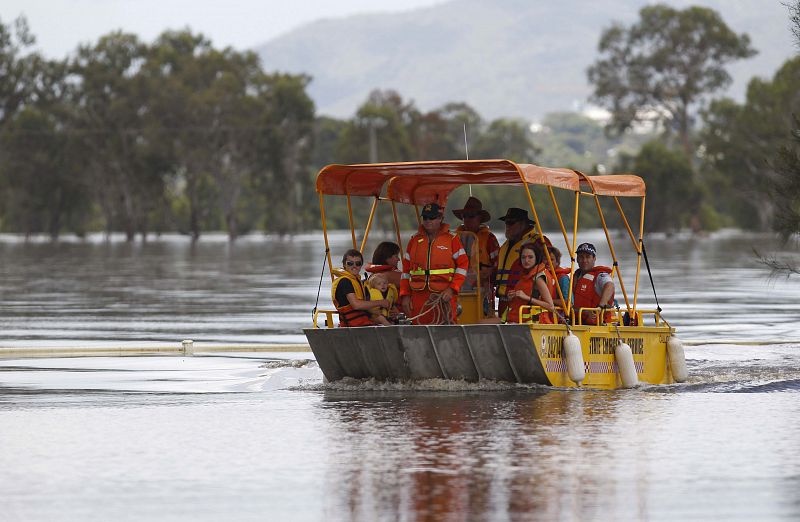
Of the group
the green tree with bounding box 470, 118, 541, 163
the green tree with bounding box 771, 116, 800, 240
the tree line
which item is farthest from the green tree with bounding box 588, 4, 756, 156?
the green tree with bounding box 771, 116, 800, 240

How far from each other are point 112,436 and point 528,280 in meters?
5.03

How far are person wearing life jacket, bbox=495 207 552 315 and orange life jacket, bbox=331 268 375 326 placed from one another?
1.36 meters

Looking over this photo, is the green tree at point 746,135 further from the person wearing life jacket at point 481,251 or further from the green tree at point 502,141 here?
the person wearing life jacket at point 481,251

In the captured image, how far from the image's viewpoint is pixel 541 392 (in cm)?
1553

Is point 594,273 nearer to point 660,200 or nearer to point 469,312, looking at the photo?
point 469,312

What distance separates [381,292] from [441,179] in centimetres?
187

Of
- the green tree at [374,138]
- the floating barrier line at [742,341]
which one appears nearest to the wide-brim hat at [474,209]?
the floating barrier line at [742,341]

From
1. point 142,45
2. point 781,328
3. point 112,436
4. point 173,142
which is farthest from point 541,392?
point 142,45

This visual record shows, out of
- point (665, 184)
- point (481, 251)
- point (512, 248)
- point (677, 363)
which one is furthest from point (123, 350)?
point (665, 184)

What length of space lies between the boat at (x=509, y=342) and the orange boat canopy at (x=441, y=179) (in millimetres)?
19

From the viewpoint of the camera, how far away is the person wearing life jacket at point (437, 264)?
16.1 m

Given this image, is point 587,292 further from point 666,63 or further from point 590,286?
point 666,63

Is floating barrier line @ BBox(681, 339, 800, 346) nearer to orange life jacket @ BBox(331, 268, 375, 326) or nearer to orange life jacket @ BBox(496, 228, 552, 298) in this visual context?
orange life jacket @ BBox(496, 228, 552, 298)

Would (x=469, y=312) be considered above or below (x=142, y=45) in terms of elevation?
below
